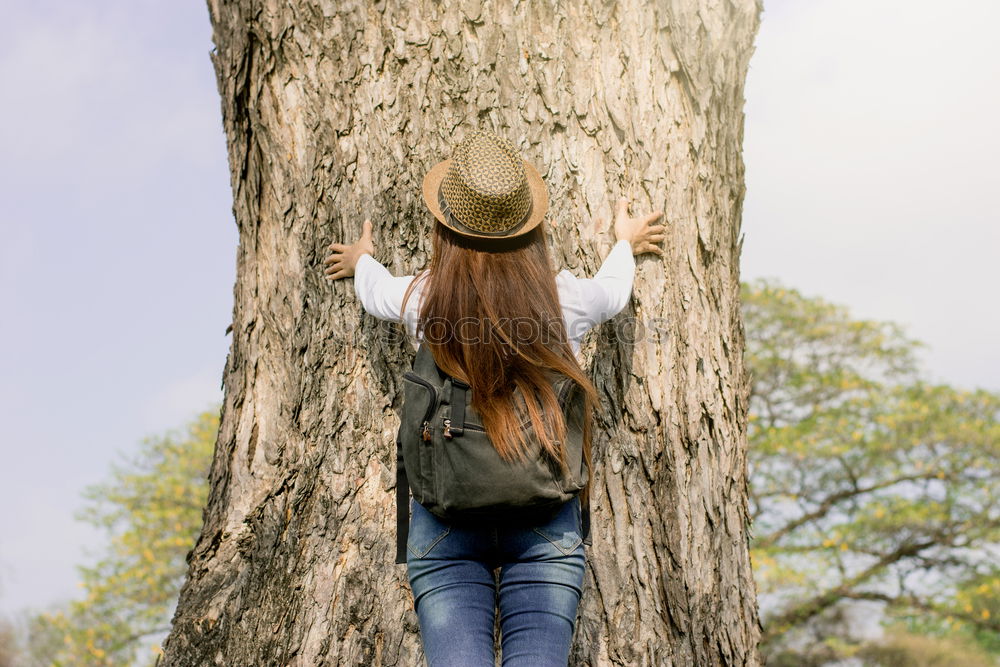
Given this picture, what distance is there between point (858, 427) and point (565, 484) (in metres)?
9.76

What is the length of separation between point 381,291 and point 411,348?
0.59m

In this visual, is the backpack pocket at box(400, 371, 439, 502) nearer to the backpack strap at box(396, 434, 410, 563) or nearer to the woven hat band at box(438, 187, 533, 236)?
the backpack strap at box(396, 434, 410, 563)

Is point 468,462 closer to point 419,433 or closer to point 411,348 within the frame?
point 419,433

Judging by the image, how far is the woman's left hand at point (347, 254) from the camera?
10.4 feet

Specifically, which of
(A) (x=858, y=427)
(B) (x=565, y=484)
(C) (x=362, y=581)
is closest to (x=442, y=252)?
(B) (x=565, y=484)

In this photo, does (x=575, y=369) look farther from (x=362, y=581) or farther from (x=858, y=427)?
(x=858, y=427)

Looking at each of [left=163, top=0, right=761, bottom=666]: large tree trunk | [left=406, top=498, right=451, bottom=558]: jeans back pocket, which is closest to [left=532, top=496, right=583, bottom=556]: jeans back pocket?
[left=406, top=498, right=451, bottom=558]: jeans back pocket

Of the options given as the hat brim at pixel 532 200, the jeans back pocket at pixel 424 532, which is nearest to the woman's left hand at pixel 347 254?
the hat brim at pixel 532 200

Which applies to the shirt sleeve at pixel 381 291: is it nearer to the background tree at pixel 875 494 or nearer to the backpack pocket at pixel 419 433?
the backpack pocket at pixel 419 433

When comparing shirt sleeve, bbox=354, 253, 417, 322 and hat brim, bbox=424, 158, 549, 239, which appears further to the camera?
shirt sleeve, bbox=354, 253, 417, 322

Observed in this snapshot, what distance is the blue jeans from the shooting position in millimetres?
2225

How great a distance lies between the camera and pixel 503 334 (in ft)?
7.30

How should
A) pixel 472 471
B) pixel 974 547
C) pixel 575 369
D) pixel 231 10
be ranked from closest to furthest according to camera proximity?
pixel 472 471
pixel 575 369
pixel 231 10
pixel 974 547

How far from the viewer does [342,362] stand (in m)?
3.24
